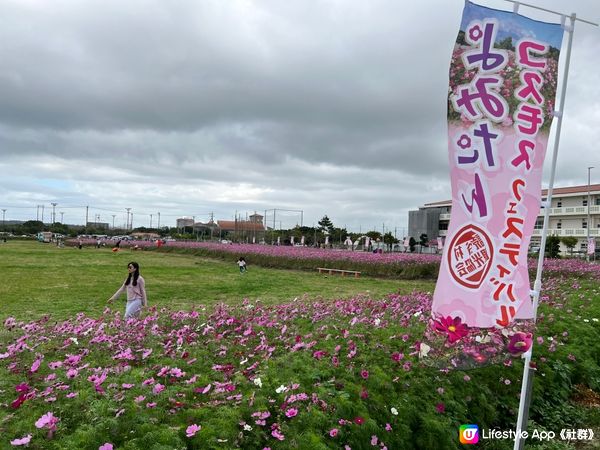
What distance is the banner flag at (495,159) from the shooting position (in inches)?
140

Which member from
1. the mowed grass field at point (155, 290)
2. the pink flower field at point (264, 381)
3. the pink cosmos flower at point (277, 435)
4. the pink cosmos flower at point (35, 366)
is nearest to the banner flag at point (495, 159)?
the pink flower field at point (264, 381)

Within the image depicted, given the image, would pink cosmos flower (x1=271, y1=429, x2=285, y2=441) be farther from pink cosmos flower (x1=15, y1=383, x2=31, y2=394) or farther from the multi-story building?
the multi-story building

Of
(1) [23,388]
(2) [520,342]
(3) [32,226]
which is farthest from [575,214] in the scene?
(3) [32,226]

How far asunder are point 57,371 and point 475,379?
407 centimetres

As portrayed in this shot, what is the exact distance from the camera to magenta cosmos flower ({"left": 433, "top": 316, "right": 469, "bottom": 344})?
3555 mm

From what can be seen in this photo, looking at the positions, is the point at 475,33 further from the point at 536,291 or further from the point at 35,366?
the point at 35,366

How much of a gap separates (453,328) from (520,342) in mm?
554

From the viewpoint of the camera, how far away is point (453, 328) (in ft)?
11.7

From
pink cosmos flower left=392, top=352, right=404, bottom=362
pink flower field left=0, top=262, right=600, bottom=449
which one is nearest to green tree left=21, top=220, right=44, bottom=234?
pink flower field left=0, top=262, right=600, bottom=449

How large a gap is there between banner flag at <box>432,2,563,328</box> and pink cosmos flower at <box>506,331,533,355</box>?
6.7 inches

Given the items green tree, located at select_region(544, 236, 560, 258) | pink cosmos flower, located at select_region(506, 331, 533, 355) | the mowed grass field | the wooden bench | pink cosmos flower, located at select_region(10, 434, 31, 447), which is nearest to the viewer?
pink cosmos flower, located at select_region(10, 434, 31, 447)

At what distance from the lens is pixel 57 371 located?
12.9ft

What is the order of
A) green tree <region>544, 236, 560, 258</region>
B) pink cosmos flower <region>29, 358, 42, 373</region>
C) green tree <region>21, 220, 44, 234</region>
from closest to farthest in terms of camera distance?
pink cosmos flower <region>29, 358, 42, 373</region> < green tree <region>544, 236, 560, 258</region> < green tree <region>21, 220, 44, 234</region>

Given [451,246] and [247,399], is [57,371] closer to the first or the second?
[247,399]
